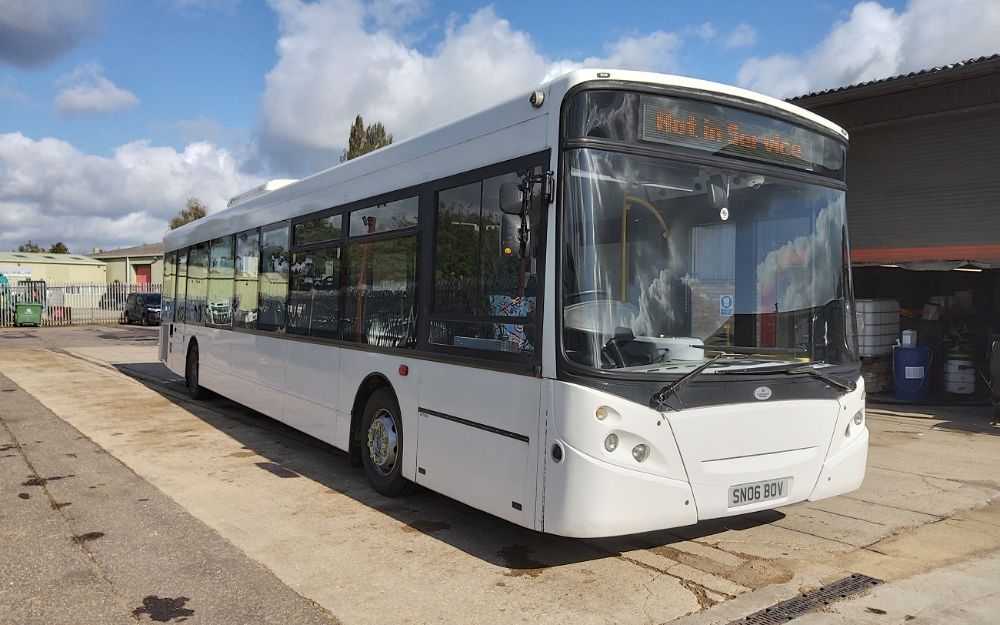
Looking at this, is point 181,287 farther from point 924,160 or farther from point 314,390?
point 924,160

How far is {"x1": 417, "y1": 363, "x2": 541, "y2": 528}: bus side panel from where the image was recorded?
4676 mm

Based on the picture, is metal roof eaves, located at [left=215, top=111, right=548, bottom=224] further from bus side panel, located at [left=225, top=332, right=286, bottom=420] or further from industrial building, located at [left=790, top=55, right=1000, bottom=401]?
industrial building, located at [left=790, top=55, right=1000, bottom=401]

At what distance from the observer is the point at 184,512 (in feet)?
20.0

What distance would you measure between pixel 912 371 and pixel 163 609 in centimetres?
1233

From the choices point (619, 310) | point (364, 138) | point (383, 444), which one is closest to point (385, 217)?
point (383, 444)

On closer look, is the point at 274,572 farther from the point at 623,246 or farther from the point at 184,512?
the point at 623,246

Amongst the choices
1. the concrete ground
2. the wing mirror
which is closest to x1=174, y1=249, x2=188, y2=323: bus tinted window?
the concrete ground

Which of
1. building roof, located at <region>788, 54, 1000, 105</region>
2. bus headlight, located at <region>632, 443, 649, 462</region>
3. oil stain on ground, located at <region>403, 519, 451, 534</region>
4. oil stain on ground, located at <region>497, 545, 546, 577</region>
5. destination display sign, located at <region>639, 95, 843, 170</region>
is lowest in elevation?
oil stain on ground, located at <region>497, 545, 546, 577</region>

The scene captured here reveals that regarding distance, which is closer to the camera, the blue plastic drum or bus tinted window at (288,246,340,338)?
bus tinted window at (288,246,340,338)

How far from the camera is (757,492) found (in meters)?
4.79

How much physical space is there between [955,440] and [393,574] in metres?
7.98

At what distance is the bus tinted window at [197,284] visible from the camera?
11766mm

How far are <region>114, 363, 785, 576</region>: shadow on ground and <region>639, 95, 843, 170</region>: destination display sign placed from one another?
7.29 feet

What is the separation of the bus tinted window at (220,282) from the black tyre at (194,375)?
127 centimetres
